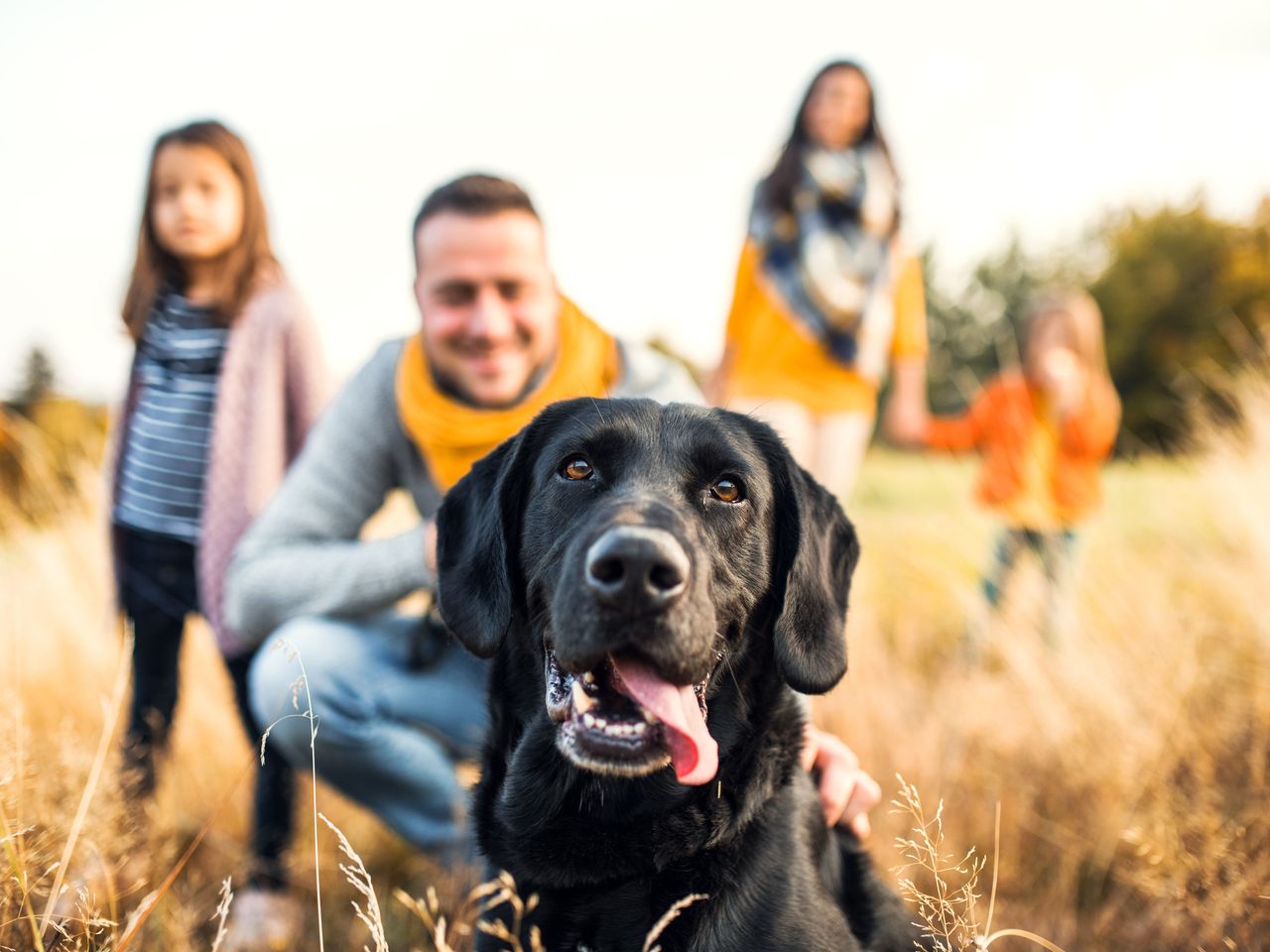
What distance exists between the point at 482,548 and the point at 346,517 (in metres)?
0.97

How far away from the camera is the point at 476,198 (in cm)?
262

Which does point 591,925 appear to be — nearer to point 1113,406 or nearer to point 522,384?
point 522,384

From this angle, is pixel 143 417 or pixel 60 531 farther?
pixel 60 531

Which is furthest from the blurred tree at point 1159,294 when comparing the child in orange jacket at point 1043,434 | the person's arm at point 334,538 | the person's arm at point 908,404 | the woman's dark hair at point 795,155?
the person's arm at point 334,538

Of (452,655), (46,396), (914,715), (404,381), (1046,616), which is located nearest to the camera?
(404,381)

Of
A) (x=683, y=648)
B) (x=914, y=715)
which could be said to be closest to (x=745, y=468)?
(x=683, y=648)

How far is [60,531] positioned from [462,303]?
339cm

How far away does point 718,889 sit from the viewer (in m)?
1.60

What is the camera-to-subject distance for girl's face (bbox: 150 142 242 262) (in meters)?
3.06

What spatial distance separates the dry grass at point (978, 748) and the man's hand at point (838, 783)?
51 centimetres

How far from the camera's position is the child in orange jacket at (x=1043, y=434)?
4844mm

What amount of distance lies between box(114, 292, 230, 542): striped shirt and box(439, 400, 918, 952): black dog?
62.6 inches

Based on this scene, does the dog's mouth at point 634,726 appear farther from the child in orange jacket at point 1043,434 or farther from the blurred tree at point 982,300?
the blurred tree at point 982,300

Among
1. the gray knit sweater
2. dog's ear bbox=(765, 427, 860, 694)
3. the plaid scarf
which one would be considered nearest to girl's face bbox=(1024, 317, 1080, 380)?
the plaid scarf
